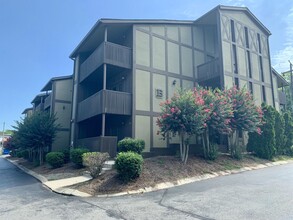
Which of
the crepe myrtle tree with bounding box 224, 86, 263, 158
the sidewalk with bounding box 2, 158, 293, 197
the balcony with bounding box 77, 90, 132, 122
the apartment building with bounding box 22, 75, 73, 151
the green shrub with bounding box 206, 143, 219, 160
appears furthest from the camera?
the apartment building with bounding box 22, 75, 73, 151

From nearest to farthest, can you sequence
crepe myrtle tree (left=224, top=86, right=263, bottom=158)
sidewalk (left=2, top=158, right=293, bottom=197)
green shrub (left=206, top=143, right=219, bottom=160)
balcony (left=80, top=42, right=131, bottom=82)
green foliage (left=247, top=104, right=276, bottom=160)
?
sidewalk (left=2, top=158, right=293, bottom=197) < green shrub (left=206, top=143, right=219, bottom=160) < crepe myrtle tree (left=224, top=86, right=263, bottom=158) < balcony (left=80, top=42, right=131, bottom=82) < green foliage (left=247, top=104, right=276, bottom=160)

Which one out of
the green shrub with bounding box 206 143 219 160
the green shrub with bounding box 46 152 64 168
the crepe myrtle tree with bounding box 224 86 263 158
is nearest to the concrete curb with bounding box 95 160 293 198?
the green shrub with bounding box 206 143 219 160

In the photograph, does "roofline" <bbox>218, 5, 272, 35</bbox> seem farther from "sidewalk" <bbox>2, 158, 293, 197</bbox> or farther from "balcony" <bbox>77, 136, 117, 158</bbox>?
"balcony" <bbox>77, 136, 117, 158</bbox>

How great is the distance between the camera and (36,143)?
732 inches

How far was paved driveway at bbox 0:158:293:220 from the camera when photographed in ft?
19.3

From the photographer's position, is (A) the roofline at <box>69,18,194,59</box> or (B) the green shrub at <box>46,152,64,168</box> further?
(A) the roofline at <box>69,18,194,59</box>

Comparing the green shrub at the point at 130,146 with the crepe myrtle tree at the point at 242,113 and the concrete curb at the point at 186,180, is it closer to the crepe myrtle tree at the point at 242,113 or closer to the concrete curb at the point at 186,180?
the concrete curb at the point at 186,180

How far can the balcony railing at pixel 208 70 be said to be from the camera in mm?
18172

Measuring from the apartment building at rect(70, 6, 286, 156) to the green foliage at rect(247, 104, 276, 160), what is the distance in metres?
3.56

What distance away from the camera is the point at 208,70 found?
1883 cm

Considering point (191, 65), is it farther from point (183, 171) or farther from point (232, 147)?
point (183, 171)

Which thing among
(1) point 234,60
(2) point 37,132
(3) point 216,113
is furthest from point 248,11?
(2) point 37,132

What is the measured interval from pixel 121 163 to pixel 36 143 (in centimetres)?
1170

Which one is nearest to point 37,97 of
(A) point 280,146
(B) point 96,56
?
(B) point 96,56
